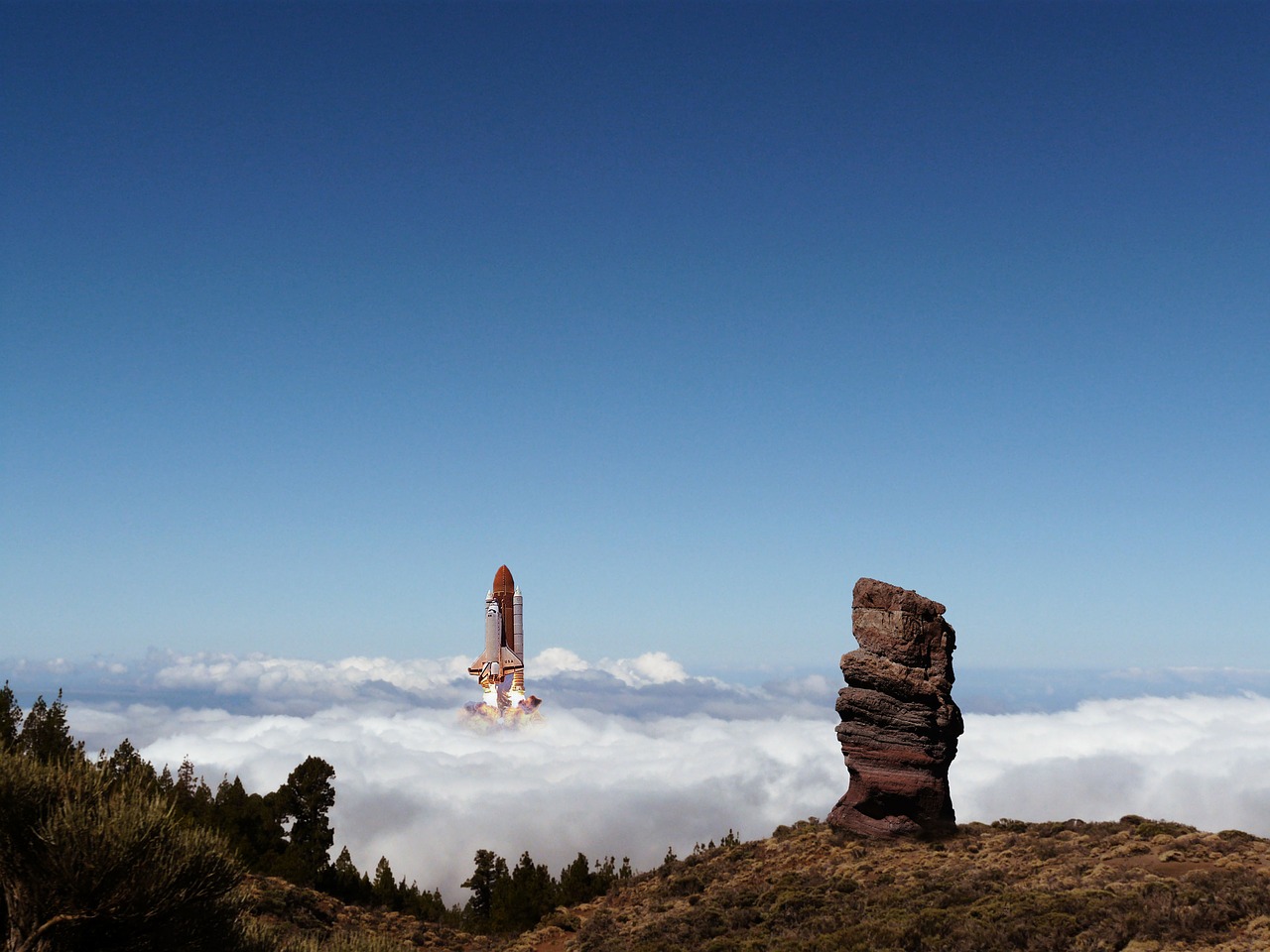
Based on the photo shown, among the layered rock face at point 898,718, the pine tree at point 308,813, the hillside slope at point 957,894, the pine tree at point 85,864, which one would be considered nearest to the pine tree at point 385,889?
the pine tree at point 308,813

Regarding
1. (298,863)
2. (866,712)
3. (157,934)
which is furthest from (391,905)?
(157,934)

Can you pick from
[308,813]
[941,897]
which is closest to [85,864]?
[941,897]

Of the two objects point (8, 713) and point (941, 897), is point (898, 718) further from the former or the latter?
point (8, 713)

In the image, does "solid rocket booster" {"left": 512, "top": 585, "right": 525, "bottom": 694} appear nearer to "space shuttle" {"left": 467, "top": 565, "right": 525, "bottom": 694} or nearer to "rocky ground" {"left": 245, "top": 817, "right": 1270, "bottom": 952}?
"space shuttle" {"left": 467, "top": 565, "right": 525, "bottom": 694}

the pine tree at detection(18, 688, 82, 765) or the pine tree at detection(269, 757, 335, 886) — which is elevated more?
the pine tree at detection(18, 688, 82, 765)

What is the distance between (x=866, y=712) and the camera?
41.8 meters

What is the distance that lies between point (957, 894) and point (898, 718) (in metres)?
11.5

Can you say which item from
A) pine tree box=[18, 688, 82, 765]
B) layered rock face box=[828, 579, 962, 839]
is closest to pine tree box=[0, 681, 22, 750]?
pine tree box=[18, 688, 82, 765]

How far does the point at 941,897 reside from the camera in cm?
3002

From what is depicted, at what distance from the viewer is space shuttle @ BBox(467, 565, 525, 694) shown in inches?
3789

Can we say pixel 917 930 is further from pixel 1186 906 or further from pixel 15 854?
pixel 15 854

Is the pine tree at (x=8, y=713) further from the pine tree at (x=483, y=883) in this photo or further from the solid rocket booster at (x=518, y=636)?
the solid rocket booster at (x=518, y=636)

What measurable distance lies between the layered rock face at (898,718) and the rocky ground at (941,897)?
1379 millimetres

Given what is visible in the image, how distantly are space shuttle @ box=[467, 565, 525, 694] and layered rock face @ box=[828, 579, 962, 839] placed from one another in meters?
58.2
